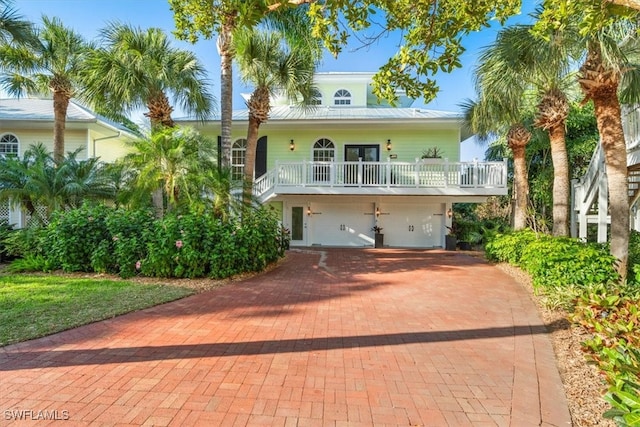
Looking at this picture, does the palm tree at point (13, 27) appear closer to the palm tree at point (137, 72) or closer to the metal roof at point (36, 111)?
the palm tree at point (137, 72)

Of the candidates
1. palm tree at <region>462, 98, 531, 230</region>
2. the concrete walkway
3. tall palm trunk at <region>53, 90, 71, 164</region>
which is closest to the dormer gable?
palm tree at <region>462, 98, 531, 230</region>

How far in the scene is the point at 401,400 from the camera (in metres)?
3.09

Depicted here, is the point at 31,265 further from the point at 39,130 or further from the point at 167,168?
the point at 39,130

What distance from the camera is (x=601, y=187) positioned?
9.75m

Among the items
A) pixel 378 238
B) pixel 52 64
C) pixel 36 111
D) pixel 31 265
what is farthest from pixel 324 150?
pixel 36 111

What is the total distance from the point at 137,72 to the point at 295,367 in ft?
35.4

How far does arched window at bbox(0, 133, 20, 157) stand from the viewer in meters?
16.0

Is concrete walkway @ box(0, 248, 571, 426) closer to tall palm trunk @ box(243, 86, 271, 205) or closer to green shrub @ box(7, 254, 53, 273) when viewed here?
green shrub @ box(7, 254, 53, 273)

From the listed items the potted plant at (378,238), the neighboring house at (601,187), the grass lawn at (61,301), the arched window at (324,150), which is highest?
the arched window at (324,150)

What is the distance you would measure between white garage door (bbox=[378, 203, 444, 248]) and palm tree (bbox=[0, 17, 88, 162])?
1340 cm

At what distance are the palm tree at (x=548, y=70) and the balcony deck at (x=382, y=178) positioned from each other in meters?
4.52

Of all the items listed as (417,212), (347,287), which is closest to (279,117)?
(417,212)

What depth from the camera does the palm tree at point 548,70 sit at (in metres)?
6.70

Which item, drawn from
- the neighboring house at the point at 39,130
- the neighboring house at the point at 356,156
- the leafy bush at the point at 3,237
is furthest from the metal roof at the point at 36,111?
the leafy bush at the point at 3,237
